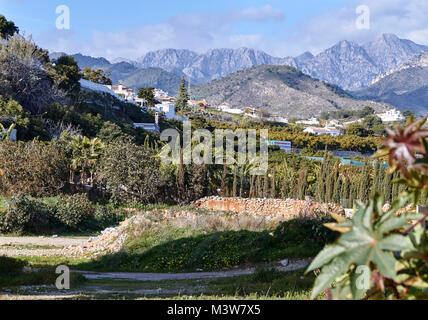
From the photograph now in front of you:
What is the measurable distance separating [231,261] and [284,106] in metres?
149

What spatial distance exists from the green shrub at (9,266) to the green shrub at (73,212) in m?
7.76

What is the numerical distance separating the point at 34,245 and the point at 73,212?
3.56 meters

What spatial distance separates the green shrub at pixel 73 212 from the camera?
57.5 ft

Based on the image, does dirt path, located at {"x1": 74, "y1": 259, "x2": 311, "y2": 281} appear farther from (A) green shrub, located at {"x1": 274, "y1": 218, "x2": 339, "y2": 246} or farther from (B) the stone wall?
(B) the stone wall

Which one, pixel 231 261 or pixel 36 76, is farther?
pixel 36 76

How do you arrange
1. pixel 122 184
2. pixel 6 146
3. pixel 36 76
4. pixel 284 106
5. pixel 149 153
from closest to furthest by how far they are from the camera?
pixel 6 146
pixel 122 184
pixel 149 153
pixel 36 76
pixel 284 106

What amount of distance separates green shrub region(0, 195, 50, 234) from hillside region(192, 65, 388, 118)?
134m

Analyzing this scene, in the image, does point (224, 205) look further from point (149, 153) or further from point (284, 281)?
point (284, 281)

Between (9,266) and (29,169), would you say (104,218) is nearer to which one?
(29,169)

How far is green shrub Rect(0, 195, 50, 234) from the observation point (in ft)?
52.5

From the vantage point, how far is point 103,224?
18.9 m

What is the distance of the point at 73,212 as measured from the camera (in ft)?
58.1

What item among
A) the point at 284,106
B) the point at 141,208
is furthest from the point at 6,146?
the point at 284,106

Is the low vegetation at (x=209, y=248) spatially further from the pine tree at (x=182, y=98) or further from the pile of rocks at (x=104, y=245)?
the pine tree at (x=182, y=98)
